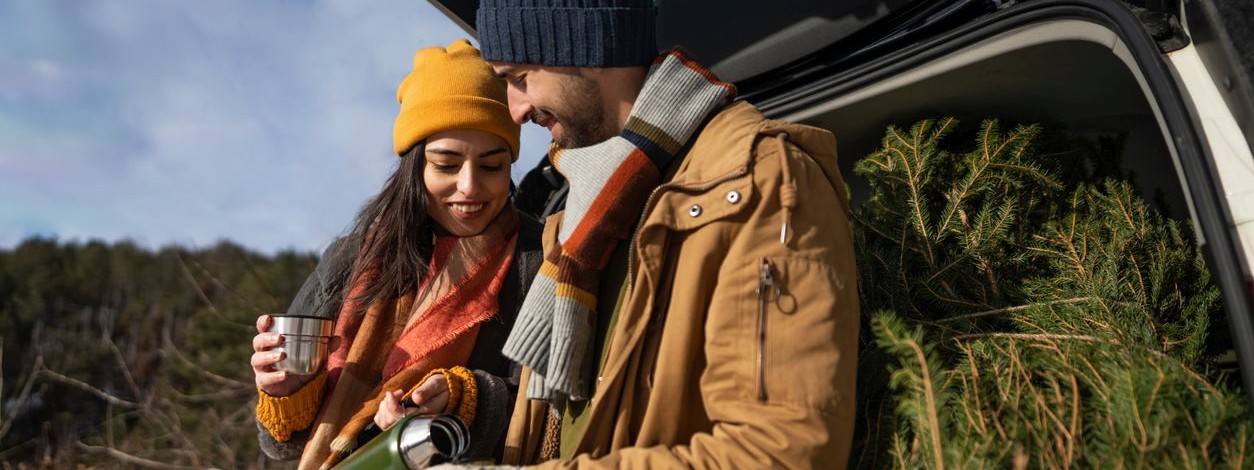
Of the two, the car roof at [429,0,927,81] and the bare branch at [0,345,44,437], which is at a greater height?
the car roof at [429,0,927,81]

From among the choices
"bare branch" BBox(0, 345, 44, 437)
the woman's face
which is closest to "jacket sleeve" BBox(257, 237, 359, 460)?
the woman's face

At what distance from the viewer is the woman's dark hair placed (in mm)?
2557

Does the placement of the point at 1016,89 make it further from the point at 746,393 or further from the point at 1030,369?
the point at 746,393

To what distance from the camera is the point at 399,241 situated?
258 centimetres

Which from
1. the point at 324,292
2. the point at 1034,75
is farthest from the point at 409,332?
the point at 1034,75

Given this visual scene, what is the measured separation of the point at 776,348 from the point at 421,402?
968mm

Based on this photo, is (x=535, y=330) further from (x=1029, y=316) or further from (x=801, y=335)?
(x=1029, y=316)

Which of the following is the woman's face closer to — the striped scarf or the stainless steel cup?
the stainless steel cup

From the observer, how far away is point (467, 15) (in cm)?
321

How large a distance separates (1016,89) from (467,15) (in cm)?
184

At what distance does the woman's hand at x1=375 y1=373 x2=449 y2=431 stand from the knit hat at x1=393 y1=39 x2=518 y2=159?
2.39ft

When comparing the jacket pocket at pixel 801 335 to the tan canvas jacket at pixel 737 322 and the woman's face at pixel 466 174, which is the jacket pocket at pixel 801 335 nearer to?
the tan canvas jacket at pixel 737 322

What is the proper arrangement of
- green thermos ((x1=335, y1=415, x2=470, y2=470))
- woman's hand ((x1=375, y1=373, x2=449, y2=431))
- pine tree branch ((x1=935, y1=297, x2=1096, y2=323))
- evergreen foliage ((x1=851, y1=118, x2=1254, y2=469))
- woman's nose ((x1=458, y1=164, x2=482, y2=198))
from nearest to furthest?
evergreen foliage ((x1=851, y1=118, x2=1254, y2=469))
green thermos ((x1=335, y1=415, x2=470, y2=470))
pine tree branch ((x1=935, y1=297, x2=1096, y2=323))
woman's hand ((x1=375, y1=373, x2=449, y2=431))
woman's nose ((x1=458, y1=164, x2=482, y2=198))

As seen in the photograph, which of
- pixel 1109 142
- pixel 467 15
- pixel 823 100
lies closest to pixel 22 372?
pixel 467 15
